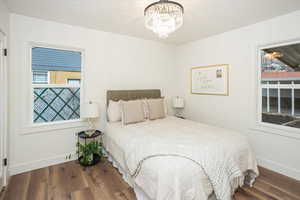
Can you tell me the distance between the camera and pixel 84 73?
280 centimetres

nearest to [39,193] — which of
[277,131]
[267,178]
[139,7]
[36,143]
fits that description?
[36,143]

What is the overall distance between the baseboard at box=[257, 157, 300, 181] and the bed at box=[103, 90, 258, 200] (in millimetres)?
661

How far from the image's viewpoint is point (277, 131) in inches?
92.3

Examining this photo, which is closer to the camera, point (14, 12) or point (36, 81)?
point (14, 12)

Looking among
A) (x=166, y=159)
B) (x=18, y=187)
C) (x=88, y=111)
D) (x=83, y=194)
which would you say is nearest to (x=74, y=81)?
(x=88, y=111)

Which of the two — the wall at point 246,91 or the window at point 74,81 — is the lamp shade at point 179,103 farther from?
the window at point 74,81

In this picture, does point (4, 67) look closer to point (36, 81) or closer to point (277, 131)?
point (36, 81)

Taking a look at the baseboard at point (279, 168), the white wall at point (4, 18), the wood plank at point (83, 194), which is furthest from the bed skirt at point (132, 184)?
the white wall at point (4, 18)

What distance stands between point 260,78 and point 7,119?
12.8 ft

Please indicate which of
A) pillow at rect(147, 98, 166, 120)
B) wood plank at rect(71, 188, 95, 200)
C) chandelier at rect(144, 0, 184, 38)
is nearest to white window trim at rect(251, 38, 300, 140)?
pillow at rect(147, 98, 166, 120)

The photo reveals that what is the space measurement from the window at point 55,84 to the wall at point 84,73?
152 mm

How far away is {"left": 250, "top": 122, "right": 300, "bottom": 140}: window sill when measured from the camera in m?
2.18

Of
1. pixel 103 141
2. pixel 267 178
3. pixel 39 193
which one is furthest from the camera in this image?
pixel 103 141

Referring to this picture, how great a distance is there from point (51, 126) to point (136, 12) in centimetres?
225
